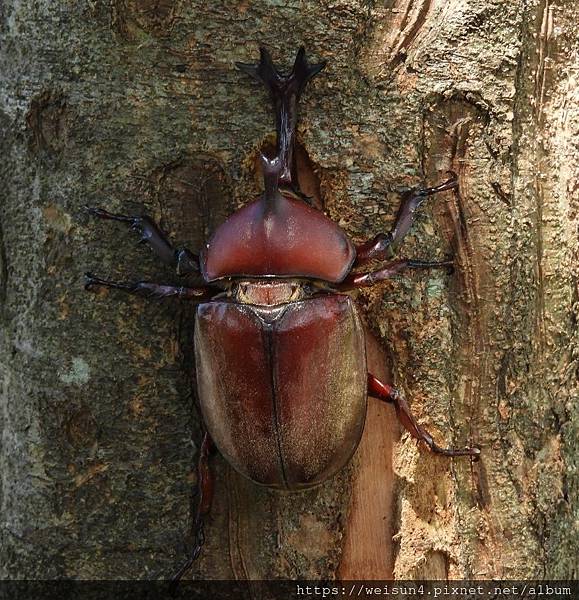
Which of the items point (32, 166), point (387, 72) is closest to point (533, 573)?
point (387, 72)

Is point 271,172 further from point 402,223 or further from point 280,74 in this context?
point 402,223

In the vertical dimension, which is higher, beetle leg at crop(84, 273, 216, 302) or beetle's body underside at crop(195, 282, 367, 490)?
beetle leg at crop(84, 273, 216, 302)

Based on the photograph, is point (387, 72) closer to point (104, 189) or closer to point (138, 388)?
point (104, 189)

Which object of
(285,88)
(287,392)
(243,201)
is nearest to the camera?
(285,88)

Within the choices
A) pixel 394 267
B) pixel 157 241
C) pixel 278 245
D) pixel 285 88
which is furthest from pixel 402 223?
pixel 157 241

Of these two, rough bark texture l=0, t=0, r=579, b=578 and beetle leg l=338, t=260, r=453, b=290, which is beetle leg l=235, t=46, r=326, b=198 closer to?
rough bark texture l=0, t=0, r=579, b=578

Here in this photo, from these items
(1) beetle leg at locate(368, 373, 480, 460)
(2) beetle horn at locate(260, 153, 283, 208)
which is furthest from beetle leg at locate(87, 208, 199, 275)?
(1) beetle leg at locate(368, 373, 480, 460)

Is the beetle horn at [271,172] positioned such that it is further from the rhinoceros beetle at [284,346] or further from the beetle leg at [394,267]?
the beetle leg at [394,267]

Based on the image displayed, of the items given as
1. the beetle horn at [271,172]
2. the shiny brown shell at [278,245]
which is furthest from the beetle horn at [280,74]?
the shiny brown shell at [278,245]
